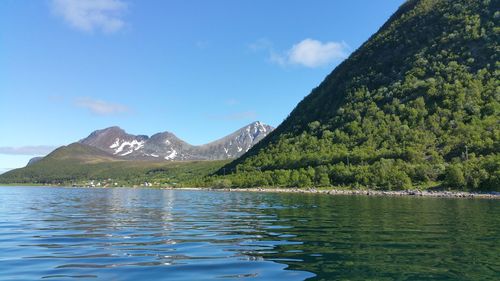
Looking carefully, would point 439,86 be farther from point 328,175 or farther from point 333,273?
point 333,273

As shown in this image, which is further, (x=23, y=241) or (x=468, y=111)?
(x=468, y=111)

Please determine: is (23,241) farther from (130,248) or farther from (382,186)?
(382,186)

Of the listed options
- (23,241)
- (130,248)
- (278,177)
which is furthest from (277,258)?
(278,177)

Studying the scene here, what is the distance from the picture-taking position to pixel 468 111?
17688cm

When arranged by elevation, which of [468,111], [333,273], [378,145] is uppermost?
[468,111]

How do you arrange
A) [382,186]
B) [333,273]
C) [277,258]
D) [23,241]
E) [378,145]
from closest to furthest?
1. [333,273]
2. [277,258]
3. [23,241]
4. [382,186]
5. [378,145]

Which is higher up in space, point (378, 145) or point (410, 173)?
point (378, 145)

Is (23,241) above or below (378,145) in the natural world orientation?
below

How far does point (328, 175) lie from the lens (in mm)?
172125

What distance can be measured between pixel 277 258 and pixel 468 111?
7097 inches

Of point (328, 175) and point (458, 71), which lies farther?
point (458, 71)

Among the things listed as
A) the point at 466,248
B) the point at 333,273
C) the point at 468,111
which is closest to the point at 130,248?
the point at 333,273

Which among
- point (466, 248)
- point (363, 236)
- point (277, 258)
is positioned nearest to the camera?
point (277, 258)

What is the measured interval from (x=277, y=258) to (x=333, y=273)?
364 centimetres
